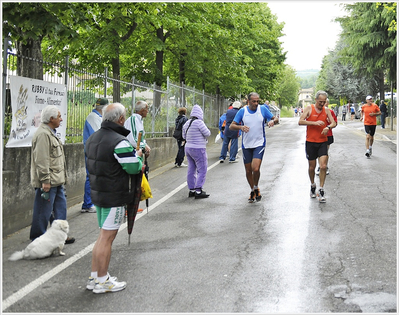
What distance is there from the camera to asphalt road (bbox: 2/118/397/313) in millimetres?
4496

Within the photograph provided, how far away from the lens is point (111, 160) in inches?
190

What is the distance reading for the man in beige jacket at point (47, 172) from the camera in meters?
6.18

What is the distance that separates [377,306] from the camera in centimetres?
430

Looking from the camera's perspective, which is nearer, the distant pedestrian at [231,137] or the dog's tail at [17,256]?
the dog's tail at [17,256]

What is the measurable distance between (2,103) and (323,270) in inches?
190

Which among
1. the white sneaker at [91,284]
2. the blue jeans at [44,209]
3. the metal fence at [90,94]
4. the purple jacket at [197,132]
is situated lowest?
the white sneaker at [91,284]

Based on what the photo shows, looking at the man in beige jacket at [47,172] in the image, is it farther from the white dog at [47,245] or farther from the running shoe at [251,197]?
the running shoe at [251,197]

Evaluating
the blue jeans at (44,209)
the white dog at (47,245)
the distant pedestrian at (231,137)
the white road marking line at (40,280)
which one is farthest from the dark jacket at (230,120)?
the white dog at (47,245)

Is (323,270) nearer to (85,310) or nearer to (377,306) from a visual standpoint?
(377,306)

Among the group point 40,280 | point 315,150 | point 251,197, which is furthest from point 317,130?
point 40,280

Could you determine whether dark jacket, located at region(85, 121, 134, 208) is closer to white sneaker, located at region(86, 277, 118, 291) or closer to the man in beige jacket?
white sneaker, located at region(86, 277, 118, 291)

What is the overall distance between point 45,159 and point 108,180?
64.6 inches

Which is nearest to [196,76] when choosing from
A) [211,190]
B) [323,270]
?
[211,190]

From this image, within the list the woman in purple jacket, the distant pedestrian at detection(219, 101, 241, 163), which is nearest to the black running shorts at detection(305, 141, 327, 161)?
the woman in purple jacket
